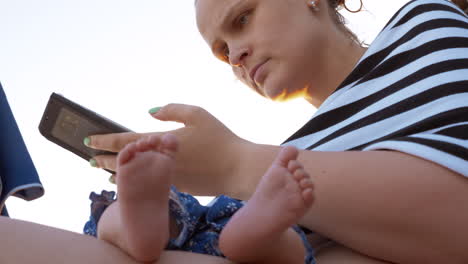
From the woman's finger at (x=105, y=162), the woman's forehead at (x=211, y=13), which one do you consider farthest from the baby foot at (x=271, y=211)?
the woman's forehead at (x=211, y=13)

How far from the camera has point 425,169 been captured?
0.68 m

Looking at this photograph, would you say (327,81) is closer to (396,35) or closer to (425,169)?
(396,35)

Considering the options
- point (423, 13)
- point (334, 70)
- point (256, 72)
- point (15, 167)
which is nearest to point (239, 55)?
point (256, 72)

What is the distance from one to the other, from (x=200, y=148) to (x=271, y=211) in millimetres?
239

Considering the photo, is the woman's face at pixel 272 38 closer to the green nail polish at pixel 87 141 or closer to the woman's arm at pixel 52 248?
the green nail polish at pixel 87 141

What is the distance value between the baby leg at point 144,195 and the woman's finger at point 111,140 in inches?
8.2

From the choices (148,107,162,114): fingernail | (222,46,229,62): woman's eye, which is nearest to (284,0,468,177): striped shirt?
(148,107,162,114): fingernail

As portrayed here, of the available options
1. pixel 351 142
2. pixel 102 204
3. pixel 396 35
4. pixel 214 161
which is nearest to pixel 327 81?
pixel 396 35

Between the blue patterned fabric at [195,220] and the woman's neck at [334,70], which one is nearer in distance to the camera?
the blue patterned fabric at [195,220]

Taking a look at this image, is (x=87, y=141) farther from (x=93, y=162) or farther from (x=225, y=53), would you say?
(x=225, y=53)

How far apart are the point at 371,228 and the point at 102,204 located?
417 mm

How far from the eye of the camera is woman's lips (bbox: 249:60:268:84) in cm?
129

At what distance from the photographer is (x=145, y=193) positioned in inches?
24.8

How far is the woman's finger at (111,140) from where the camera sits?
84cm
